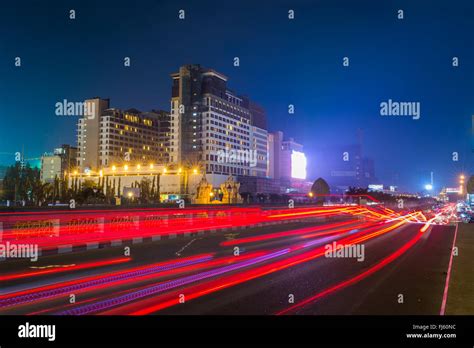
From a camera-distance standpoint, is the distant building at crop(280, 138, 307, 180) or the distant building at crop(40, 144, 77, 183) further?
the distant building at crop(280, 138, 307, 180)

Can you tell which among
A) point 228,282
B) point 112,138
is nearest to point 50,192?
point 228,282

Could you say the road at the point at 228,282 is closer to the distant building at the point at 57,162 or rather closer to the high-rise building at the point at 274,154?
the distant building at the point at 57,162

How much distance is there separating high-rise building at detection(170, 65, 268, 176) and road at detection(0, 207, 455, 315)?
11593cm

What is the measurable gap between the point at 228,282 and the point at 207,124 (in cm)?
13113

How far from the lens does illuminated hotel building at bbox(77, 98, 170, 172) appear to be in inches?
5906

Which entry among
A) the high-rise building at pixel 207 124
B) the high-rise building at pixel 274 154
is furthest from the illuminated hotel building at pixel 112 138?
the high-rise building at pixel 274 154

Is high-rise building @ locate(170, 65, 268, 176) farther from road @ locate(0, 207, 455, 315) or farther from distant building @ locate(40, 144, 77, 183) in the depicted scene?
road @ locate(0, 207, 455, 315)

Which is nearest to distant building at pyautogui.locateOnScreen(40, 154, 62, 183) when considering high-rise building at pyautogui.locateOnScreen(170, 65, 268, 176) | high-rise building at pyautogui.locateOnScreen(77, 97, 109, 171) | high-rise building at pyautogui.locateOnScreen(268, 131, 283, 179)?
high-rise building at pyautogui.locateOnScreen(77, 97, 109, 171)

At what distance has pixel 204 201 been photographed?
6669 cm

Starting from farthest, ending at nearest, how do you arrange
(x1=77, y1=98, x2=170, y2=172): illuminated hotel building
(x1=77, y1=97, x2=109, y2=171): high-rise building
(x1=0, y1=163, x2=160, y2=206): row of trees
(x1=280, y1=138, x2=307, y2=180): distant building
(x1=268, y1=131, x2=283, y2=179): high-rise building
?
(x1=268, y1=131, x2=283, y2=179): high-rise building, (x1=280, y1=138, x2=307, y2=180): distant building, (x1=77, y1=97, x2=109, y2=171): high-rise building, (x1=77, y1=98, x2=170, y2=172): illuminated hotel building, (x1=0, y1=163, x2=160, y2=206): row of trees

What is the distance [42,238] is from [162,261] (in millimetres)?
6335

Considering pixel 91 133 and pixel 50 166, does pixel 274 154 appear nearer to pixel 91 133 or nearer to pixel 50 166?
pixel 91 133
